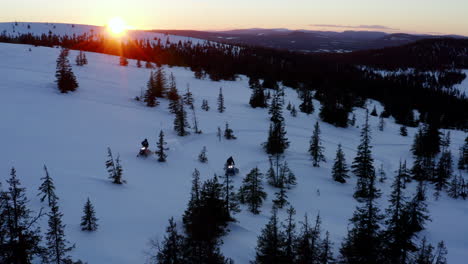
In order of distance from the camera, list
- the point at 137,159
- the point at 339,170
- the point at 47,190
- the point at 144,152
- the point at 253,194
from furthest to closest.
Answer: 1. the point at 339,170
2. the point at 144,152
3. the point at 137,159
4. the point at 253,194
5. the point at 47,190

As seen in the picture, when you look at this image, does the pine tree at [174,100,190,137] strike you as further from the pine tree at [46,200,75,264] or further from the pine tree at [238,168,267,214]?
the pine tree at [46,200,75,264]

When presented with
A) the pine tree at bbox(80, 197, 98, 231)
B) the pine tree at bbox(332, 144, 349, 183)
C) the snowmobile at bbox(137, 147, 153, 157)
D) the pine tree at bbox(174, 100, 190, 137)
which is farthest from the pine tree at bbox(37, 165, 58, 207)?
the pine tree at bbox(332, 144, 349, 183)

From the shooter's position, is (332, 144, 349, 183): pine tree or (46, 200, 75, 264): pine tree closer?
(46, 200, 75, 264): pine tree

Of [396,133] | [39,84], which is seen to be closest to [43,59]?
[39,84]

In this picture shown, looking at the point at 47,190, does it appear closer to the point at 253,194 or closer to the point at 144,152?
the point at 144,152

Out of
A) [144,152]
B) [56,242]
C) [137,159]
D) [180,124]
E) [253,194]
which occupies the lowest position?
[253,194]

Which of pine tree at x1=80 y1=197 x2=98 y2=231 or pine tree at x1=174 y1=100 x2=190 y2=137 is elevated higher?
pine tree at x1=174 y1=100 x2=190 y2=137

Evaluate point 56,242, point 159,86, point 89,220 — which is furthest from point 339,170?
point 159,86

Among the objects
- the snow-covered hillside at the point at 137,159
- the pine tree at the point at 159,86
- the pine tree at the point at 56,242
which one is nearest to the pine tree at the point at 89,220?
the snow-covered hillside at the point at 137,159
